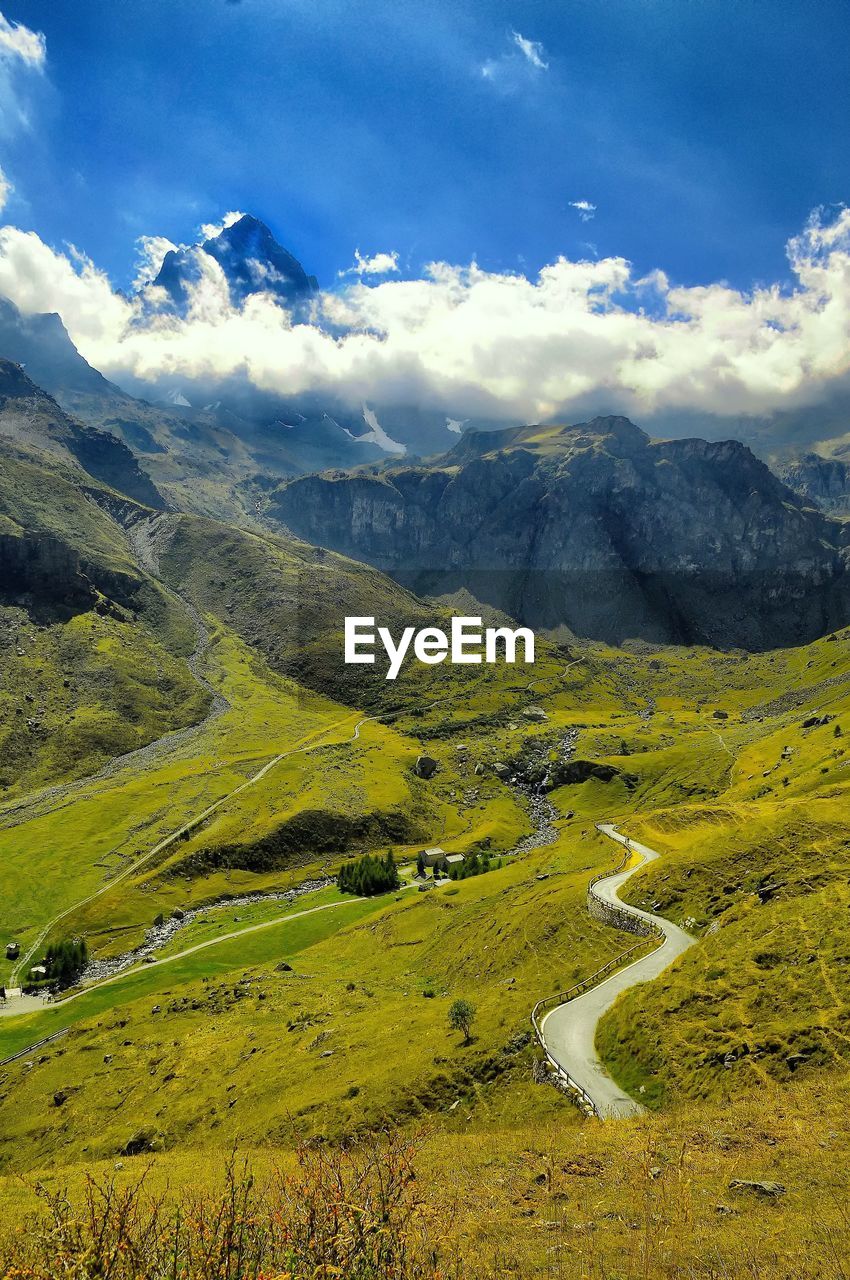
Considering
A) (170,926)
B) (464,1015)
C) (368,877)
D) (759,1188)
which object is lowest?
(170,926)

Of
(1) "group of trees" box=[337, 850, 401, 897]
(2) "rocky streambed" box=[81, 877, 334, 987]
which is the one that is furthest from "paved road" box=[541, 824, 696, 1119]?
(2) "rocky streambed" box=[81, 877, 334, 987]

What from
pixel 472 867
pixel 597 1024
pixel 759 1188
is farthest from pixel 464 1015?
pixel 472 867

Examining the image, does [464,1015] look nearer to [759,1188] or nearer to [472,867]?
[759,1188]

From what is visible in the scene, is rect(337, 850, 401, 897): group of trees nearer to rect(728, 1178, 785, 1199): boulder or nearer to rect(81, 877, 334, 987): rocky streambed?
rect(81, 877, 334, 987): rocky streambed


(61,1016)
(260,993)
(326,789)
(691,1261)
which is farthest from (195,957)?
(691,1261)

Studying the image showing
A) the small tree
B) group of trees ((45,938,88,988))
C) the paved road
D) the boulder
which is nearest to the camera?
the boulder

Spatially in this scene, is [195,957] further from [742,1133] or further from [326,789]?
[742,1133]
